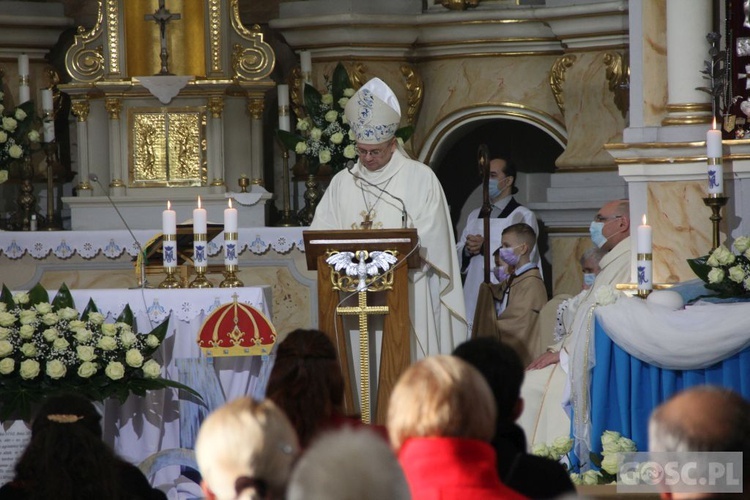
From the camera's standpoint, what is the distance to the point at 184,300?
671 cm

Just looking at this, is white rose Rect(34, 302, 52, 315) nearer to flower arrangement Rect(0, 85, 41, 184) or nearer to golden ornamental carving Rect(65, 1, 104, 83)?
flower arrangement Rect(0, 85, 41, 184)

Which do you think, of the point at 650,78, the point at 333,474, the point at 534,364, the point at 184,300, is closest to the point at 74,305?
the point at 184,300

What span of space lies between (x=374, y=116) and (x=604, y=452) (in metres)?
2.11

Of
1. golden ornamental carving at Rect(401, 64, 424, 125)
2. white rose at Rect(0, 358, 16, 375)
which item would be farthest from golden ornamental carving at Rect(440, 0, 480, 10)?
white rose at Rect(0, 358, 16, 375)

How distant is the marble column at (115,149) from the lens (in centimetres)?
1011

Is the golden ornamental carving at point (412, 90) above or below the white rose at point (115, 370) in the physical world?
above

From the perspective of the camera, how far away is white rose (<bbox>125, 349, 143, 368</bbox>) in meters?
6.16

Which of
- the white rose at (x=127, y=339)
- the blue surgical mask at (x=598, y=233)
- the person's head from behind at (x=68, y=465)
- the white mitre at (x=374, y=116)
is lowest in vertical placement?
the person's head from behind at (x=68, y=465)

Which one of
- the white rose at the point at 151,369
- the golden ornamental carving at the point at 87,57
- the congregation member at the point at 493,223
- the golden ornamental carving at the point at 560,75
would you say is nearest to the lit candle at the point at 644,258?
the white rose at the point at 151,369

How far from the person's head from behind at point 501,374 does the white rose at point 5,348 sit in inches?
121

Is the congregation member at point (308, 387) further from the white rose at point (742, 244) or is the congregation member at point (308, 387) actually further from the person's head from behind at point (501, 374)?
the white rose at point (742, 244)

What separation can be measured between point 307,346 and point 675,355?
8.57ft

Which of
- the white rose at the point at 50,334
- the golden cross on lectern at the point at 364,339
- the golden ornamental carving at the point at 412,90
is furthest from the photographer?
the golden ornamental carving at the point at 412,90

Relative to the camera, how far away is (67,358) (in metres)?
6.18
